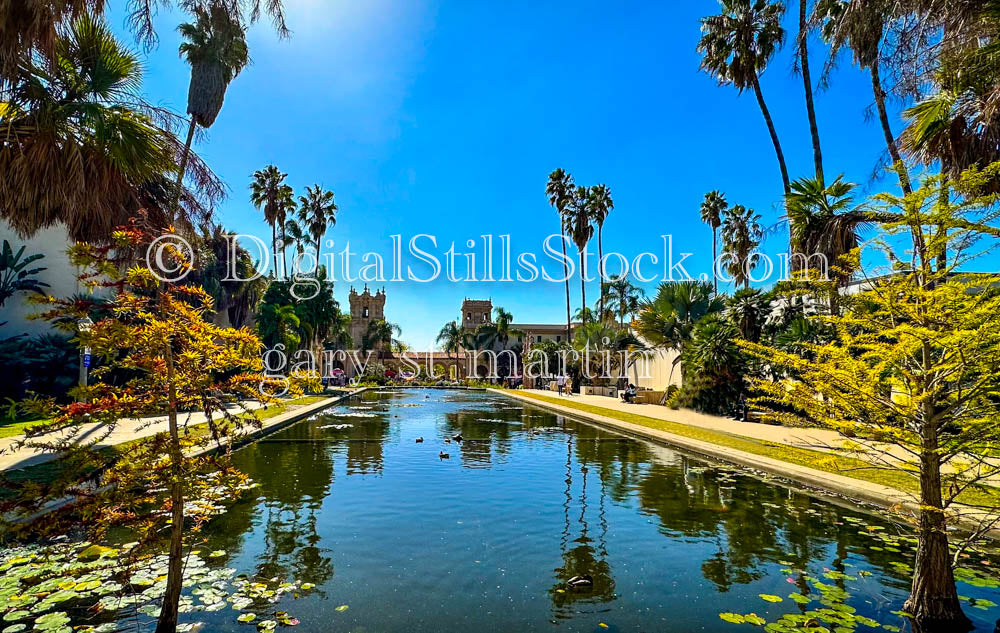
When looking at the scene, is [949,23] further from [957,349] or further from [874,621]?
[874,621]

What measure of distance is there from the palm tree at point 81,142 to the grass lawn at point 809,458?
9151 mm

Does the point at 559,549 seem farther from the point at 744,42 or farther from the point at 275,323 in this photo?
the point at 275,323

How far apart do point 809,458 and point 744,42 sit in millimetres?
20963

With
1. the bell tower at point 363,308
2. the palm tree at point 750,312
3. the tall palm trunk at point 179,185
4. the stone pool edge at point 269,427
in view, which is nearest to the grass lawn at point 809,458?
the palm tree at point 750,312

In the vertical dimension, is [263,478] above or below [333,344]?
below

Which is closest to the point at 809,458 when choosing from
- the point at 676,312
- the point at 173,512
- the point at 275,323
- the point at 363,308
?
the point at 173,512

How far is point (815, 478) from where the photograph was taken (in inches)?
380

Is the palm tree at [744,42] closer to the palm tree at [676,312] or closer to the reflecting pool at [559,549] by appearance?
the palm tree at [676,312]

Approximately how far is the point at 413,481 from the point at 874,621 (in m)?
8.13

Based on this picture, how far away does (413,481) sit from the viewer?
1080cm

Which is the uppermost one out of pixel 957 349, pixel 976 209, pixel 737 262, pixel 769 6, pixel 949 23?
pixel 769 6

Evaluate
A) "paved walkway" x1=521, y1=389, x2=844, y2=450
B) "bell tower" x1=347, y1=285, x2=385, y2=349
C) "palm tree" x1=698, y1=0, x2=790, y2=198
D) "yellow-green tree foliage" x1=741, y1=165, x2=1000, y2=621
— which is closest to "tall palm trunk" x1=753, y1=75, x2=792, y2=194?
"palm tree" x1=698, y1=0, x2=790, y2=198

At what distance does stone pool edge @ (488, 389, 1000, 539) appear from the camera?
6.96 metres

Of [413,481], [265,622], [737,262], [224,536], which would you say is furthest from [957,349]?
[737,262]
